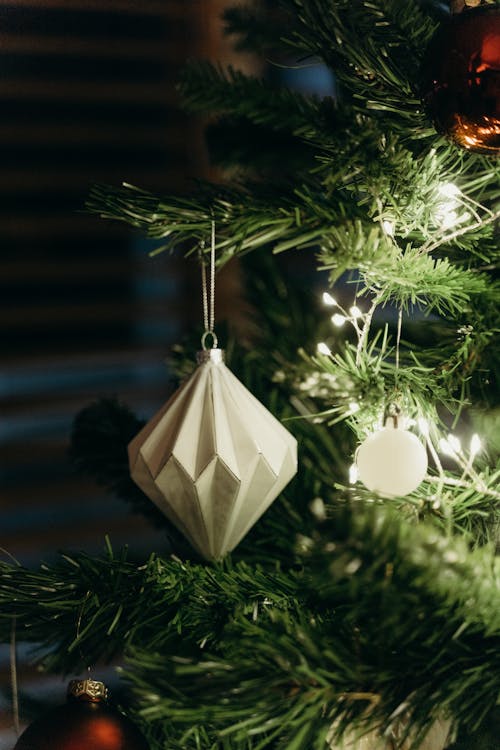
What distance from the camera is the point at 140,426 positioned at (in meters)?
0.69

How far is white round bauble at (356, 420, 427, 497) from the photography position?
443 mm

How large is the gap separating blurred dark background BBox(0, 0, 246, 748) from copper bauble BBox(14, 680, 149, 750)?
47 cm

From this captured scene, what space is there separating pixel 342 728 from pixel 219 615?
0.16 metres

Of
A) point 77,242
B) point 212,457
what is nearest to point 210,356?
point 212,457

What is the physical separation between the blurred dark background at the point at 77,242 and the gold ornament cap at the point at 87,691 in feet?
1.46

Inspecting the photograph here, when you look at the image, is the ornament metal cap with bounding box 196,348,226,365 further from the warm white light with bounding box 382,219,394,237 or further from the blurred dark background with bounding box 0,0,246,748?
the blurred dark background with bounding box 0,0,246,748

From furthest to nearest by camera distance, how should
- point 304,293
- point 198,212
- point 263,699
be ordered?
point 304,293, point 198,212, point 263,699

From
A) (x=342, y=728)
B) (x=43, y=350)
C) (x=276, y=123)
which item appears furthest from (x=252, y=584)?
(x=43, y=350)

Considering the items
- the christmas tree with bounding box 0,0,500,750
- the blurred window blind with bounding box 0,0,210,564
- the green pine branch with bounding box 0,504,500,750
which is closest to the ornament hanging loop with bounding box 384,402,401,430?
the christmas tree with bounding box 0,0,500,750

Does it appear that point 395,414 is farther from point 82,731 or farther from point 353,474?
point 82,731

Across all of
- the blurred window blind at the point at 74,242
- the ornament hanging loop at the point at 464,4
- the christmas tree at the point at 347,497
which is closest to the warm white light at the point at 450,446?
the christmas tree at the point at 347,497

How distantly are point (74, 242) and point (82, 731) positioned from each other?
0.63 metres

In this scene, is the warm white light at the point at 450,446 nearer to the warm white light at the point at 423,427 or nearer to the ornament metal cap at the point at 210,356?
the warm white light at the point at 423,427

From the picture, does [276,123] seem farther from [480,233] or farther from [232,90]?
[480,233]
